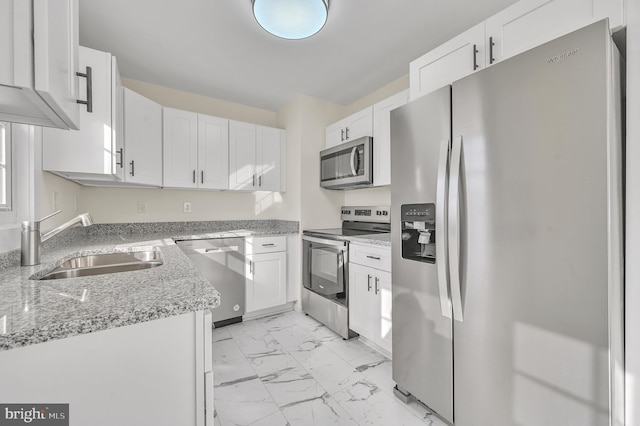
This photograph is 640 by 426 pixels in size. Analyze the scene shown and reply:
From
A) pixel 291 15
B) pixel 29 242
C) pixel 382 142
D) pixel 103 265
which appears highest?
pixel 291 15

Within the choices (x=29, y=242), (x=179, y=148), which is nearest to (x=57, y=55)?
(x=29, y=242)

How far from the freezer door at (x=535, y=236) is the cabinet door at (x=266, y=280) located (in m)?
1.99

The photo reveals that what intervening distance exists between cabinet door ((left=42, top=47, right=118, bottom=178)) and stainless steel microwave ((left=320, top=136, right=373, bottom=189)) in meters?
1.87

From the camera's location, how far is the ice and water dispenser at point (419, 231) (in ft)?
4.86

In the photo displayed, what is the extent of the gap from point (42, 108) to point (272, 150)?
262 centimetres

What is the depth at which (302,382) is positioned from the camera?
1.85 m

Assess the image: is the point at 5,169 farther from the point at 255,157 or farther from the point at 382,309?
the point at 382,309

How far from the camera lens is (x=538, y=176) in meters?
1.06

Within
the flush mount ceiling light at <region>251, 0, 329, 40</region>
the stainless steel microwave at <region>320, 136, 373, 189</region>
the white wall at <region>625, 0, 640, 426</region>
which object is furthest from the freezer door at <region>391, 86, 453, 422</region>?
the stainless steel microwave at <region>320, 136, 373, 189</region>

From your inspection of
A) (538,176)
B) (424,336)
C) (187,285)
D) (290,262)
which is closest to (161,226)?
(290,262)

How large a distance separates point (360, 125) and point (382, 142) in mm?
375

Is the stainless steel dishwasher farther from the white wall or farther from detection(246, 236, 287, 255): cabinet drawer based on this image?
the white wall

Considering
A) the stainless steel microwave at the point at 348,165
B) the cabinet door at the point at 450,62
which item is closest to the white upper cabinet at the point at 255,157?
the stainless steel microwave at the point at 348,165

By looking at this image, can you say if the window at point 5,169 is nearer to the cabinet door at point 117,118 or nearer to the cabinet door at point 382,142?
the cabinet door at point 117,118
